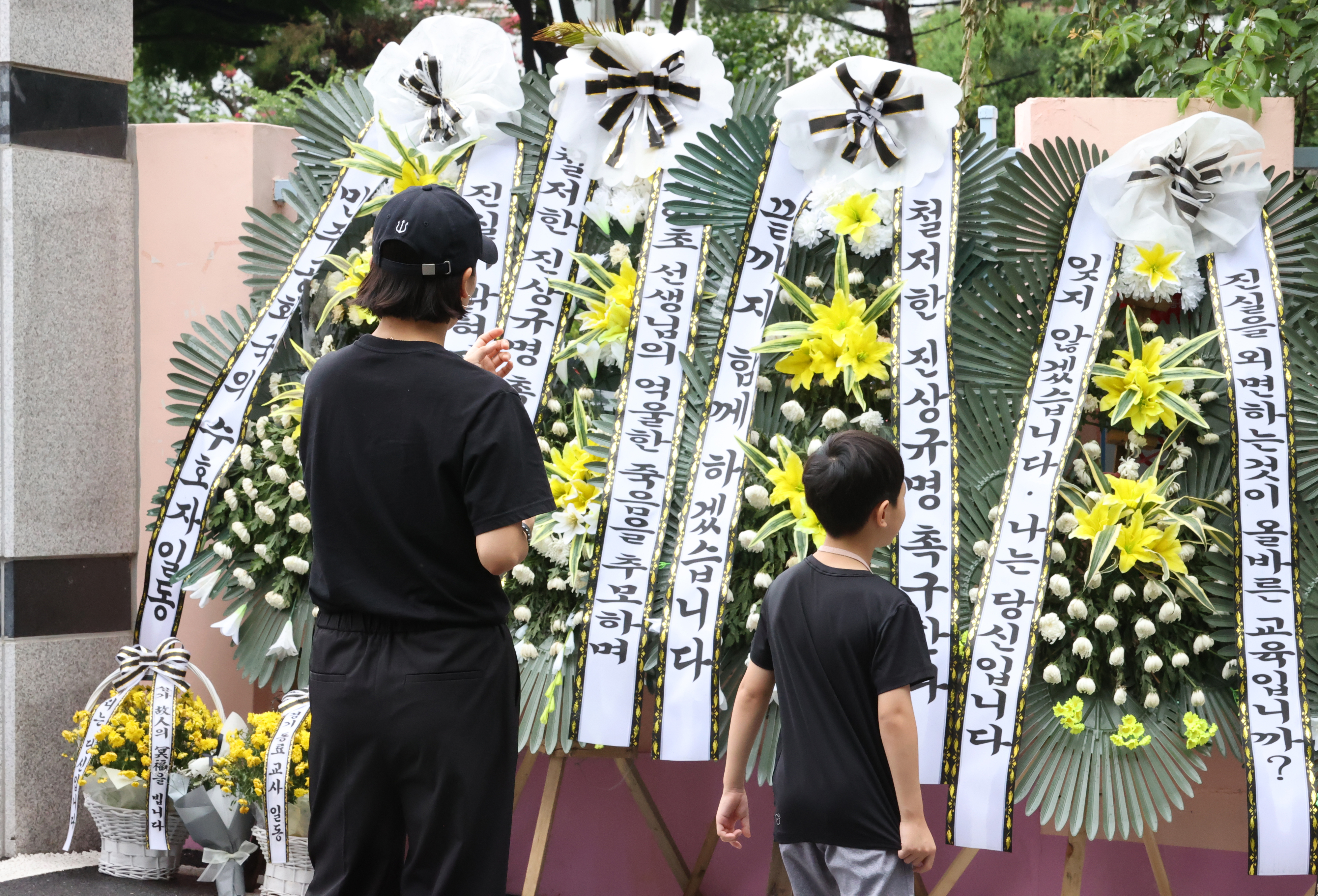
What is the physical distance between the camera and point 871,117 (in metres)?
3.37

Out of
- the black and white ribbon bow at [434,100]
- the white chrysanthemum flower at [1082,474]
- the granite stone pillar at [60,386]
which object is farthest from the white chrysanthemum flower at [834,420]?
the granite stone pillar at [60,386]

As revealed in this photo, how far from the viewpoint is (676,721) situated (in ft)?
10.5

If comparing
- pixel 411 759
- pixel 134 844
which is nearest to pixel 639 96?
pixel 411 759

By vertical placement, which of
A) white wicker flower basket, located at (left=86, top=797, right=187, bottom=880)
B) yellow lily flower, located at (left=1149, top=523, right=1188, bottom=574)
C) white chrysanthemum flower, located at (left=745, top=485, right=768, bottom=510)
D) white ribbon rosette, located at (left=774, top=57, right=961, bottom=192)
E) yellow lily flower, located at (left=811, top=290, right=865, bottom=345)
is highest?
white ribbon rosette, located at (left=774, top=57, right=961, bottom=192)

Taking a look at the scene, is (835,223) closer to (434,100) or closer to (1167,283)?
(1167,283)

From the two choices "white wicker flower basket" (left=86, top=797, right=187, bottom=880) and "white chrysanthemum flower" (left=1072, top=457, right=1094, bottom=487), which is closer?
"white chrysanthemum flower" (left=1072, top=457, right=1094, bottom=487)

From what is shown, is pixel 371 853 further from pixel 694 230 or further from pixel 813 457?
pixel 694 230

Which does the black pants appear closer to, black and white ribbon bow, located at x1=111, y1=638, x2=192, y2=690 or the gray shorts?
the gray shorts

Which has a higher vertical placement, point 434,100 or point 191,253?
point 434,100

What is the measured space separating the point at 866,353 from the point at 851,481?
1.01m

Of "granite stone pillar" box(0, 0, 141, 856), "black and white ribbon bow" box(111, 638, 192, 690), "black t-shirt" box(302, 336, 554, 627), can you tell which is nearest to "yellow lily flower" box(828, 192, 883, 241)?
"black t-shirt" box(302, 336, 554, 627)

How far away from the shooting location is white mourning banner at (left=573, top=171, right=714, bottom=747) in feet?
10.7

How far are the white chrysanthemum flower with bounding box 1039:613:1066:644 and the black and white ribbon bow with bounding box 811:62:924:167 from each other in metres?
1.16

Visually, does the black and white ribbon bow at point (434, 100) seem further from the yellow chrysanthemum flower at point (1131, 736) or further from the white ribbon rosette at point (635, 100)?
the yellow chrysanthemum flower at point (1131, 736)
